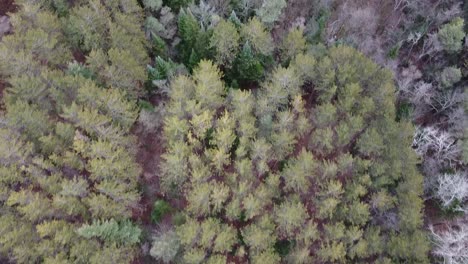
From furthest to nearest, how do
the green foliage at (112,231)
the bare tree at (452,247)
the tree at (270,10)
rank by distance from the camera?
the tree at (270,10) → the bare tree at (452,247) → the green foliage at (112,231)

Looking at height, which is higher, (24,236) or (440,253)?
(24,236)

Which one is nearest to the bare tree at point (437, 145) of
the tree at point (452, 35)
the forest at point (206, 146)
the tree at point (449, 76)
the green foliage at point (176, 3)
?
the forest at point (206, 146)

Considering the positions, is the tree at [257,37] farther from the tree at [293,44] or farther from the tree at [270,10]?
the tree at [270,10]

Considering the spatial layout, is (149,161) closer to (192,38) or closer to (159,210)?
(159,210)

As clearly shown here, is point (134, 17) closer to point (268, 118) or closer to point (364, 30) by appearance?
point (268, 118)

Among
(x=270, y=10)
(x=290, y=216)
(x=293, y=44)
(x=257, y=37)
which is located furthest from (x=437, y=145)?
(x=270, y=10)

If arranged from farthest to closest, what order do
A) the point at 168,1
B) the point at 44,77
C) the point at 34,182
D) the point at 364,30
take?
1. the point at 364,30
2. the point at 168,1
3. the point at 44,77
4. the point at 34,182

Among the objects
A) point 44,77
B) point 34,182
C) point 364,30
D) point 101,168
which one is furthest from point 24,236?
point 364,30
